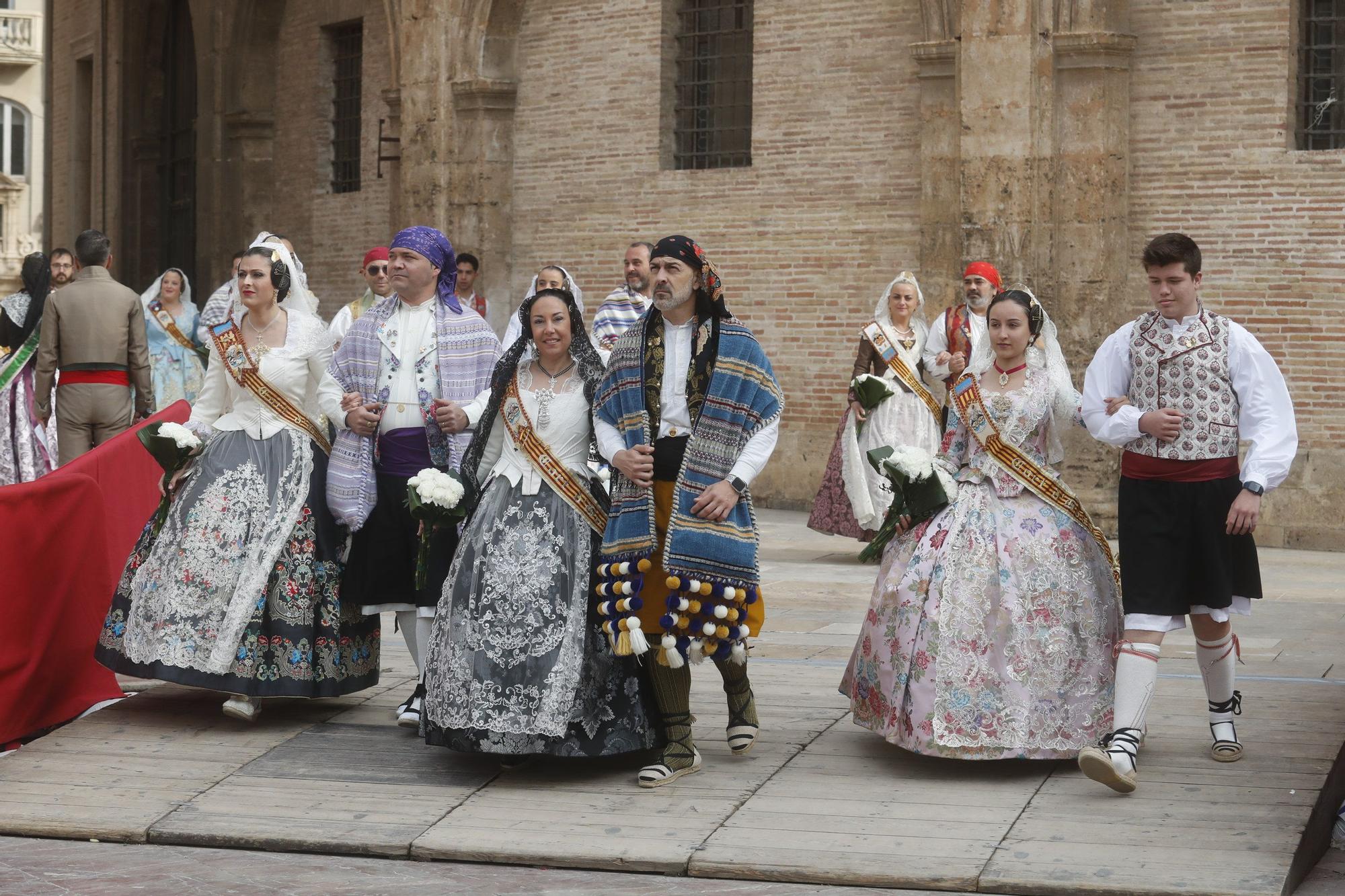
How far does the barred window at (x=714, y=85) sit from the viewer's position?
1569 centimetres

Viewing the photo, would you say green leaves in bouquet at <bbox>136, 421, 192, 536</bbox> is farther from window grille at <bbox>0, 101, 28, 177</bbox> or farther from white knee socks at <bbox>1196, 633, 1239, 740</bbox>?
window grille at <bbox>0, 101, 28, 177</bbox>

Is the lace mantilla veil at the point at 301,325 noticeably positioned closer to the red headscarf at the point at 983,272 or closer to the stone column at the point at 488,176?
the red headscarf at the point at 983,272

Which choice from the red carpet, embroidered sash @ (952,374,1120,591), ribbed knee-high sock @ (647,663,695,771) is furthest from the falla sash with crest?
the red carpet

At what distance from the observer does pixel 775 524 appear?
565 inches

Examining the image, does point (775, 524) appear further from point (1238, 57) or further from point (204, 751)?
point (204, 751)

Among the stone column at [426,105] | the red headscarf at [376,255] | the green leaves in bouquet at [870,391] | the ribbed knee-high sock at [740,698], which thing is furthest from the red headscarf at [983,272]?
the stone column at [426,105]

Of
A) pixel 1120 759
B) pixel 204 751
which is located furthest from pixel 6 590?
pixel 1120 759

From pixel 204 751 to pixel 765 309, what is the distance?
946 cm

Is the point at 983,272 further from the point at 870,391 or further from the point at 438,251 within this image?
the point at 438,251

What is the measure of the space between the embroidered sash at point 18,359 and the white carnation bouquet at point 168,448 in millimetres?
5207

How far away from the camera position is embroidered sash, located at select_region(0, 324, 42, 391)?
1166cm

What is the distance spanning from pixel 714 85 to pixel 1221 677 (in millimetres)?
10649

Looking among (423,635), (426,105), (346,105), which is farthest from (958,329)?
(346,105)

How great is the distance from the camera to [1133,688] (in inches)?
225
